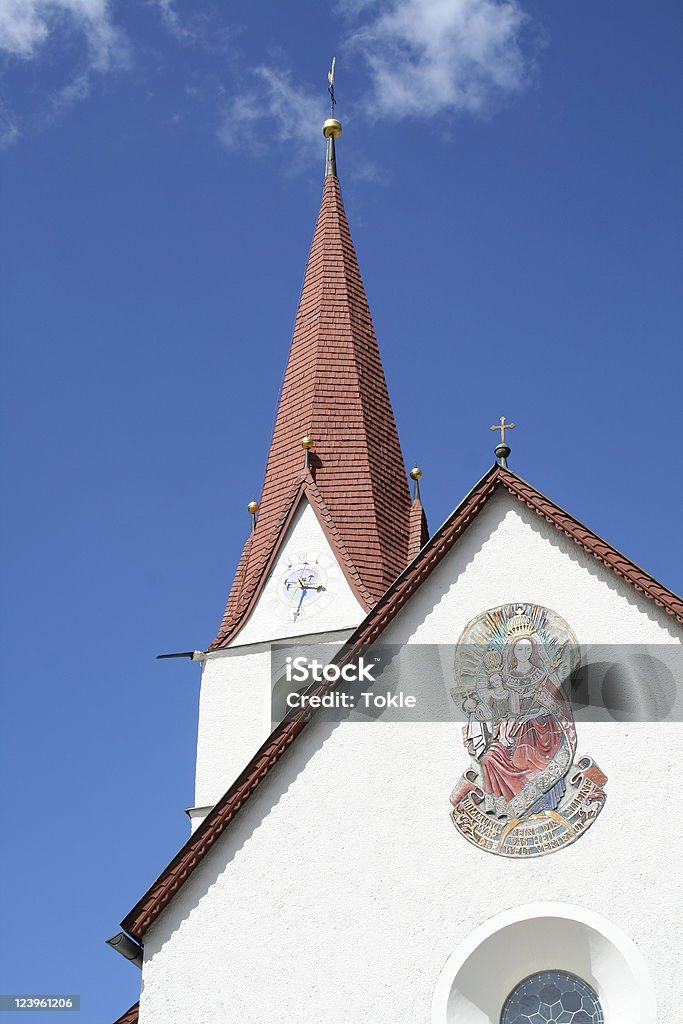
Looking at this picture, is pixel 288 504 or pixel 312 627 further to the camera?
pixel 288 504

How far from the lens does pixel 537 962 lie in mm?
11633

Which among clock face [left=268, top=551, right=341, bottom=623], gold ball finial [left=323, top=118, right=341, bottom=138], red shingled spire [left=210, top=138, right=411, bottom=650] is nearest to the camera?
clock face [left=268, top=551, right=341, bottom=623]

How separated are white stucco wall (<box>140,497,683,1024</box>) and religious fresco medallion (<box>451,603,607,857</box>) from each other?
0.37 ft

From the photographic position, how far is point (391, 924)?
37.8 ft

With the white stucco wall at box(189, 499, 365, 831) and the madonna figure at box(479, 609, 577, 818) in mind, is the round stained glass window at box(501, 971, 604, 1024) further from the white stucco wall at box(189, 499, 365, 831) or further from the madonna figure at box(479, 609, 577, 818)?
the white stucco wall at box(189, 499, 365, 831)

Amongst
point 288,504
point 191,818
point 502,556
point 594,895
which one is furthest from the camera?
point 288,504

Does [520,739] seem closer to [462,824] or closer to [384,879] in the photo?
[462,824]

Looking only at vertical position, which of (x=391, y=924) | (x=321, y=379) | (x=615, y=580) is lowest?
(x=391, y=924)

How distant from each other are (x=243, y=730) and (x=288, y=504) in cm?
305

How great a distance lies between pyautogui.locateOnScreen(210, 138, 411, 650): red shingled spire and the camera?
61.9 feet

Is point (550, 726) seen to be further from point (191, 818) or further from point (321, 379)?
point (321, 379)

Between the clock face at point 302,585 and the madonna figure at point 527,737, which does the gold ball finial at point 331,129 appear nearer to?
the clock face at point 302,585

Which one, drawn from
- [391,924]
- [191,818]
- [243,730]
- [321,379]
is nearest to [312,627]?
[243,730]

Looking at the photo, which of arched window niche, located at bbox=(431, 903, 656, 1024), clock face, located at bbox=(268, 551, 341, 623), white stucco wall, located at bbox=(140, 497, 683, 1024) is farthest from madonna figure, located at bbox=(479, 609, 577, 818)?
clock face, located at bbox=(268, 551, 341, 623)
